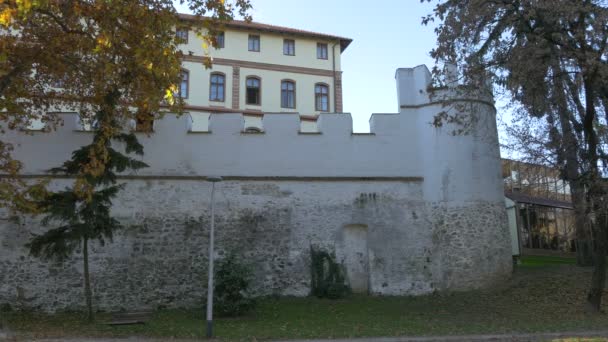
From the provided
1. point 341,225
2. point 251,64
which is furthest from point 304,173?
point 251,64

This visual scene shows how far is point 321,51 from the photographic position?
34812 millimetres

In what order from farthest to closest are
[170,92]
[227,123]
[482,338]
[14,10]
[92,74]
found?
[227,123] < [92,74] < [170,92] < [482,338] < [14,10]

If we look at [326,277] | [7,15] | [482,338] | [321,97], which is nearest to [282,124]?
[326,277]

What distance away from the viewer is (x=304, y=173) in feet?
59.2

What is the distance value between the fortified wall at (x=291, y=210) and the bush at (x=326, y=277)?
27cm

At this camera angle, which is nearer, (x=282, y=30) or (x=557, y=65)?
(x=557, y=65)

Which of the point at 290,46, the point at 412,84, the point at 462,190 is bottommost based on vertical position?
the point at 462,190

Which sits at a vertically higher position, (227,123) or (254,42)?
(254,42)

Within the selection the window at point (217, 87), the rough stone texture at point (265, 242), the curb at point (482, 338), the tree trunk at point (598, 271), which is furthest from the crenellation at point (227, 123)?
the window at point (217, 87)

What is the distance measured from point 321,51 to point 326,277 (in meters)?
20.9

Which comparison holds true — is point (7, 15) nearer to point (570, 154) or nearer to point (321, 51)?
point (570, 154)

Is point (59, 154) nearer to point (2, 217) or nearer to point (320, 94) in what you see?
point (2, 217)

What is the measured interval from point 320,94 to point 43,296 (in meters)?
21.8

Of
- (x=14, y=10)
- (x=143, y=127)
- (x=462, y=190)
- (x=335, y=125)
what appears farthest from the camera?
(x=335, y=125)
